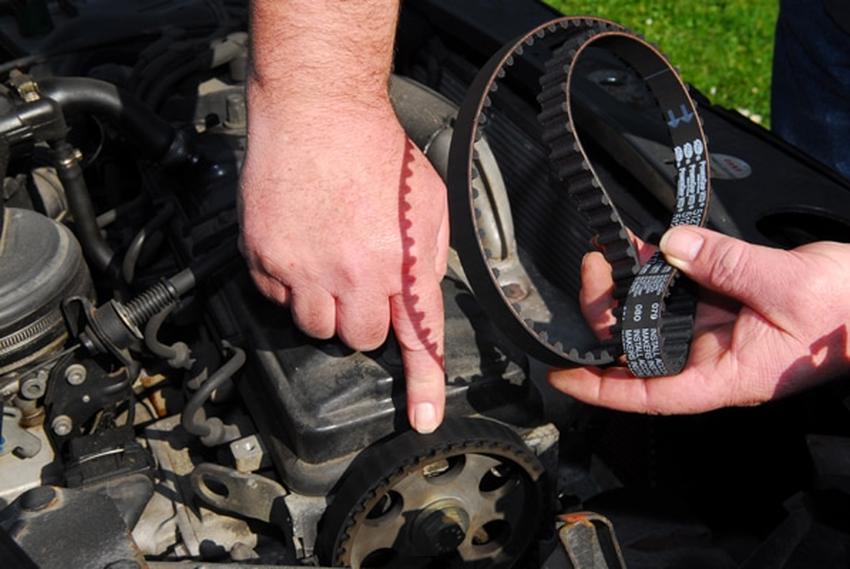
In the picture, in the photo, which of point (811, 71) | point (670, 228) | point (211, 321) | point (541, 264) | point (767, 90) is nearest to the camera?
point (670, 228)

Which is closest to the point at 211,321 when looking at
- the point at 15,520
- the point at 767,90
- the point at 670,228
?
the point at 15,520

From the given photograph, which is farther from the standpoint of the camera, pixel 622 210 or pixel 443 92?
pixel 443 92

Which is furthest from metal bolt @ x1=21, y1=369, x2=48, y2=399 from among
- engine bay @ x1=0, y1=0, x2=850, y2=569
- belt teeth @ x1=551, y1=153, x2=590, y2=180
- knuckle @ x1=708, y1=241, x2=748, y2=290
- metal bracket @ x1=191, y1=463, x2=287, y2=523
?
knuckle @ x1=708, y1=241, x2=748, y2=290

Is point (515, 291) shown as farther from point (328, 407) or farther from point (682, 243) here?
point (328, 407)

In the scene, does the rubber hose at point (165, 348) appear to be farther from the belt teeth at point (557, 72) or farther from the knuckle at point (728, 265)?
the knuckle at point (728, 265)

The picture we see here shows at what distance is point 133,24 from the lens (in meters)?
2.05

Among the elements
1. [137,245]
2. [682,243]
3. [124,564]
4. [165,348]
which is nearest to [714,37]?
[682,243]

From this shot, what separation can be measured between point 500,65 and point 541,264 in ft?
1.78

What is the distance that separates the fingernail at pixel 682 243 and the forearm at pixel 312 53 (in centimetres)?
47

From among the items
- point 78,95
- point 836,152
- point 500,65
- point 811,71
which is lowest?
point 836,152

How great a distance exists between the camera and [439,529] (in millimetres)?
1326

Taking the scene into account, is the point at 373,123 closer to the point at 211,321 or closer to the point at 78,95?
the point at 211,321

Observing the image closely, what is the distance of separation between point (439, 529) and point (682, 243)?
0.52 metres

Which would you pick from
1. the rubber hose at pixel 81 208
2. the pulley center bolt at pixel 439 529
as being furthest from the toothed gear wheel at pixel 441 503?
the rubber hose at pixel 81 208
